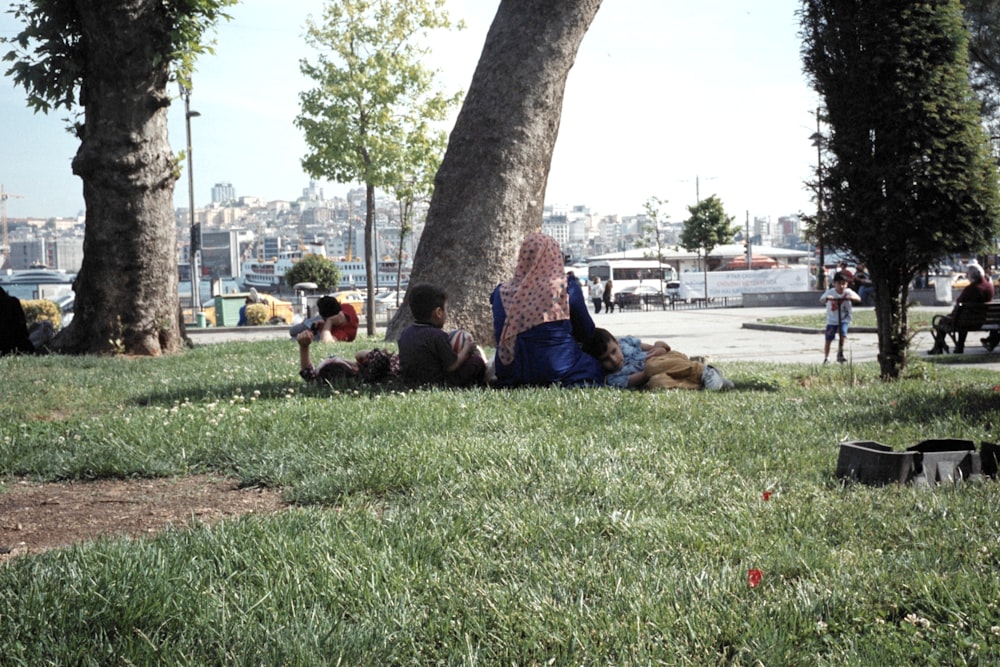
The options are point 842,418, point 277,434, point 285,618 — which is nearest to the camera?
point 285,618

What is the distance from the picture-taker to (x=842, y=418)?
5.89 m

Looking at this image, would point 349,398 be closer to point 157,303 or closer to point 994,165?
point 994,165

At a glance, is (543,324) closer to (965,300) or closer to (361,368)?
(361,368)


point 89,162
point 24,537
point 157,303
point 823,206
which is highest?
point 89,162

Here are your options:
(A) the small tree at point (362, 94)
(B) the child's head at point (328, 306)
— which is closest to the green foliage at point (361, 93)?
(A) the small tree at point (362, 94)

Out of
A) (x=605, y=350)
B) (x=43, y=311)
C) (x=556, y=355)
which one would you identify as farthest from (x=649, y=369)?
(x=43, y=311)

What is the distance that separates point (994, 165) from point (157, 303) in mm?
9935

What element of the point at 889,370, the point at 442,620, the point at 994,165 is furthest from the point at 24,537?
the point at 994,165

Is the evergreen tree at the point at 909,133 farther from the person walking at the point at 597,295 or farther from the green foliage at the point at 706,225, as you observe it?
the green foliage at the point at 706,225

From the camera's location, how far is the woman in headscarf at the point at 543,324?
24.8 feet

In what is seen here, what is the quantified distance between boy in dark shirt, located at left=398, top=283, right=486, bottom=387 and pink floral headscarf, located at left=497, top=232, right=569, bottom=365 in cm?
31

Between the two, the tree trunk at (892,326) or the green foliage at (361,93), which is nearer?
the tree trunk at (892,326)

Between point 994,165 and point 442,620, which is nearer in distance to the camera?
point 442,620

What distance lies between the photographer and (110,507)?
4.18 m
